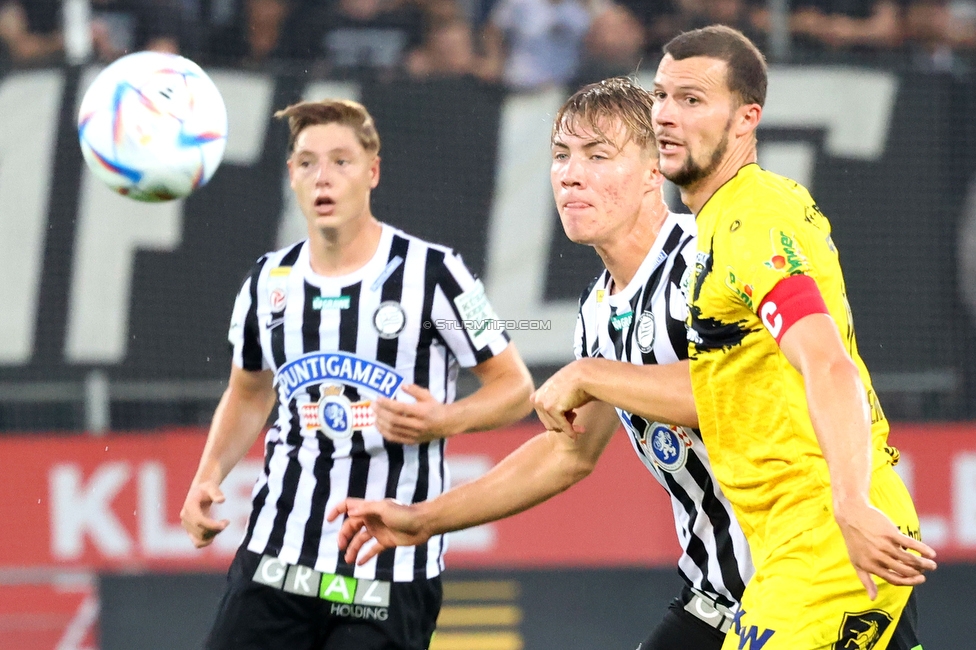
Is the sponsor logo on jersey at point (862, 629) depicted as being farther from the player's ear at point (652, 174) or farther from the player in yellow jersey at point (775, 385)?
the player's ear at point (652, 174)

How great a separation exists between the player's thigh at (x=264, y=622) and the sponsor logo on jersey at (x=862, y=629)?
195 centimetres

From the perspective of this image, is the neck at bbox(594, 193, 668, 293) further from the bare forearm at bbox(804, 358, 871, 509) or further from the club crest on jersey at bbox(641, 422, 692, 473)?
the bare forearm at bbox(804, 358, 871, 509)

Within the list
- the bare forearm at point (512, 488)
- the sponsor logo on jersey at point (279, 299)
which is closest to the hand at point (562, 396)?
the bare forearm at point (512, 488)

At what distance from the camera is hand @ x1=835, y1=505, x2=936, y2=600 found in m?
2.75

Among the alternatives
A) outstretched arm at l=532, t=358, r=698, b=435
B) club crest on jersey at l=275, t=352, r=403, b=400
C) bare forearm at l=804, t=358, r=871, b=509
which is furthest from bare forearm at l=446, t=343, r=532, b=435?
bare forearm at l=804, t=358, r=871, b=509

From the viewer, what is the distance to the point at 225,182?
308 inches

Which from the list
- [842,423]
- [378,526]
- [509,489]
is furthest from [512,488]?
[842,423]

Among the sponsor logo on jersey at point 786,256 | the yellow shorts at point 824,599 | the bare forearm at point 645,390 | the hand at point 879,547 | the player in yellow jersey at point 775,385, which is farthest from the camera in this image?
the bare forearm at point 645,390

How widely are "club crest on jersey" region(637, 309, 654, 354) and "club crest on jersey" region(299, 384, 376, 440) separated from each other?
42.8 inches

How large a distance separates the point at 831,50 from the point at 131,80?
488 centimetres

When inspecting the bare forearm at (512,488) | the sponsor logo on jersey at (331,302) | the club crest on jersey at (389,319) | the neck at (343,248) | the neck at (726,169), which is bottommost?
the bare forearm at (512,488)

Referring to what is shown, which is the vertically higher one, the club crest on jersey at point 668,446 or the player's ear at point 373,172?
the player's ear at point 373,172

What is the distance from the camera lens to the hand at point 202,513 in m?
4.51

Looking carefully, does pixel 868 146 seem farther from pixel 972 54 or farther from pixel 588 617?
Result: pixel 588 617
